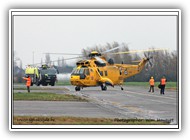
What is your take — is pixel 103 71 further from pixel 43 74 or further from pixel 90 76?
pixel 43 74

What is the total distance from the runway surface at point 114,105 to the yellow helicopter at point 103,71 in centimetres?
20

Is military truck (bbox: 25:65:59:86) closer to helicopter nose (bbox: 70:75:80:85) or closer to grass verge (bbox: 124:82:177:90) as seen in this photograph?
helicopter nose (bbox: 70:75:80:85)

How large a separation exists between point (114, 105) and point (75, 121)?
90.0 inches

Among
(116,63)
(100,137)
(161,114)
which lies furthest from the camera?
(116,63)

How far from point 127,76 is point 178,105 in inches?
84.7

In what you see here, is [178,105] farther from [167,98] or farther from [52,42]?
[52,42]

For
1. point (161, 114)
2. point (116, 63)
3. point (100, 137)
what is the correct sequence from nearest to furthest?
1. point (100, 137)
2. point (161, 114)
3. point (116, 63)

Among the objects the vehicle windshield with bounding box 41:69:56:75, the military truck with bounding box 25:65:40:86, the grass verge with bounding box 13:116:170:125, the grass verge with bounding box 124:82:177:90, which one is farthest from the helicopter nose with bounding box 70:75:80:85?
the grass verge with bounding box 13:116:170:125

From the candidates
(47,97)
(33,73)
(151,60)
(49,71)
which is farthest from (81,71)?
(151,60)

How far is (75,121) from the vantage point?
41.7 feet

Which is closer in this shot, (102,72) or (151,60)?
(151,60)

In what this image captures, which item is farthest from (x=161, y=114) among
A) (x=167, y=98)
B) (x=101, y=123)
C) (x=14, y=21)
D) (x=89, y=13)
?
(x=14, y=21)

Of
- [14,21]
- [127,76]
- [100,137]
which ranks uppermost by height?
[14,21]
